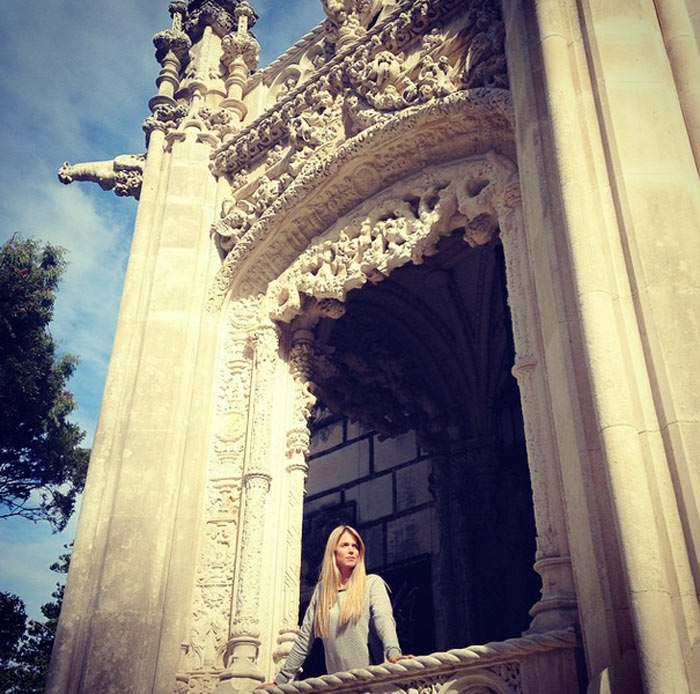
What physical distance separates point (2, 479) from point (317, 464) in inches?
236

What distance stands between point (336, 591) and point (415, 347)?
5259mm

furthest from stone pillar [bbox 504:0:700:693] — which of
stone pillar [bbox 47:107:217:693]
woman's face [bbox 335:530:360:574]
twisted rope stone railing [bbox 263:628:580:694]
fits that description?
stone pillar [bbox 47:107:217:693]

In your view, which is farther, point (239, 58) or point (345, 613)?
point (239, 58)

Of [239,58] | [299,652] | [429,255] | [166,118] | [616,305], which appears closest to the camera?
[616,305]

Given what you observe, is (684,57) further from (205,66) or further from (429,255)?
(205,66)

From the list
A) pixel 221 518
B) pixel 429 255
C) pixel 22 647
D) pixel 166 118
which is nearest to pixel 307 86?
pixel 166 118

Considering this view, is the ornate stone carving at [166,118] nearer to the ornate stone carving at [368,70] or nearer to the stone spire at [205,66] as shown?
the stone spire at [205,66]

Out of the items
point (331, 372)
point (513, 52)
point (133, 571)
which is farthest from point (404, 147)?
point (133, 571)

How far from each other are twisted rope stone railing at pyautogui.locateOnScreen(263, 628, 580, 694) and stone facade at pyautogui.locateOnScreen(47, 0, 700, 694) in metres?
0.02

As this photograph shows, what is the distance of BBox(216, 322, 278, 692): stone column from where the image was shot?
18.8 feet

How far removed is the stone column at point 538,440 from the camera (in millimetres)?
4117

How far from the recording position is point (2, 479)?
45.2 ft

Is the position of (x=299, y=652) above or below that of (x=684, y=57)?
below

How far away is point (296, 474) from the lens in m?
6.68
